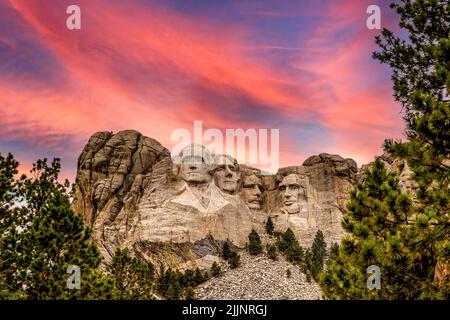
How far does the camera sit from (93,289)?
67.2ft

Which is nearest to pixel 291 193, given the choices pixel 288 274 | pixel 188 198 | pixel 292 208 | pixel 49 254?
pixel 292 208

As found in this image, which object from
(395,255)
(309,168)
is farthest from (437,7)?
(309,168)

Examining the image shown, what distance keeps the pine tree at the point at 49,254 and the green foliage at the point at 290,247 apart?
56.5 m

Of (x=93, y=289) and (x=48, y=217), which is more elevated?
(x=48, y=217)

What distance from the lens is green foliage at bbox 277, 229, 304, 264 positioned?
74.7 meters

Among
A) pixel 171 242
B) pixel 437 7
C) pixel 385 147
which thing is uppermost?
pixel 437 7

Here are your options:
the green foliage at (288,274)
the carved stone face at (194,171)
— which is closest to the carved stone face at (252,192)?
the carved stone face at (194,171)

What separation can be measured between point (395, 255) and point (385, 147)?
2325 millimetres

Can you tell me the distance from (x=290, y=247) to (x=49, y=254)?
59071 millimetres

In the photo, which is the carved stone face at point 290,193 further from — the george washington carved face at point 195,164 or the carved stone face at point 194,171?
the carved stone face at point 194,171

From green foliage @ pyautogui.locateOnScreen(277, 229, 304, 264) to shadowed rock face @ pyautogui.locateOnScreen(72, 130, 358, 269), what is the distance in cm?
483

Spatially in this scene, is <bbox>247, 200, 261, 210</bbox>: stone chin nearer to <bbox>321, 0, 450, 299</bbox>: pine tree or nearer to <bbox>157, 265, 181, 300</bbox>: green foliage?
<bbox>157, 265, 181, 300</bbox>: green foliage
